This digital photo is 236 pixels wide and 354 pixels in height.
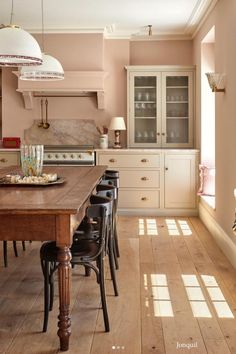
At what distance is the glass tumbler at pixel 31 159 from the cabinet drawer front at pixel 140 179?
3048 mm

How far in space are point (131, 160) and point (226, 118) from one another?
217 cm

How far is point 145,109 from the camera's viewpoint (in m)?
6.86

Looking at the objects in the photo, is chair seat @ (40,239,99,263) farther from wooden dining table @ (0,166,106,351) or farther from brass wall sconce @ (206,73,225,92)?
brass wall sconce @ (206,73,225,92)

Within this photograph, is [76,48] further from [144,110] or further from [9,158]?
[9,158]

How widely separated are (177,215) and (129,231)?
123 cm

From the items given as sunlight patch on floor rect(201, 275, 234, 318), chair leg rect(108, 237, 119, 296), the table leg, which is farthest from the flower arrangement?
the table leg

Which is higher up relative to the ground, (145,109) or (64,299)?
(145,109)

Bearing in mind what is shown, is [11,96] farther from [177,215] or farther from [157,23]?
[177,215]

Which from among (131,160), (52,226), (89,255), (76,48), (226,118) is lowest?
(89,255)

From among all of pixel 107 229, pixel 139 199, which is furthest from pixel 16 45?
pixel 139 199

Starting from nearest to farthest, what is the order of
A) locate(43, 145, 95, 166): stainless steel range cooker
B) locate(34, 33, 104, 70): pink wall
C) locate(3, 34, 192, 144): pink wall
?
locate(43, 145, 95, 166): stainless steel range cooker, locate(34, 33, 104, 70): pink wall, locate(3, 34, 192, 144): pink wall

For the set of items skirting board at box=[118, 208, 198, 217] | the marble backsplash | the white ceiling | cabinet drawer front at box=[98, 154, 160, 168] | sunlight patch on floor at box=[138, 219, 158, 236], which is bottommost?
sunlight patch on floor at box=[138, 219, 158, 236]

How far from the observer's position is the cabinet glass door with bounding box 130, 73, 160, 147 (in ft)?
22.3

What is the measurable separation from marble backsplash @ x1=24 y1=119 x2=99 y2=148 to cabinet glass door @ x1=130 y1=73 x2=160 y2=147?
0.63 metres
